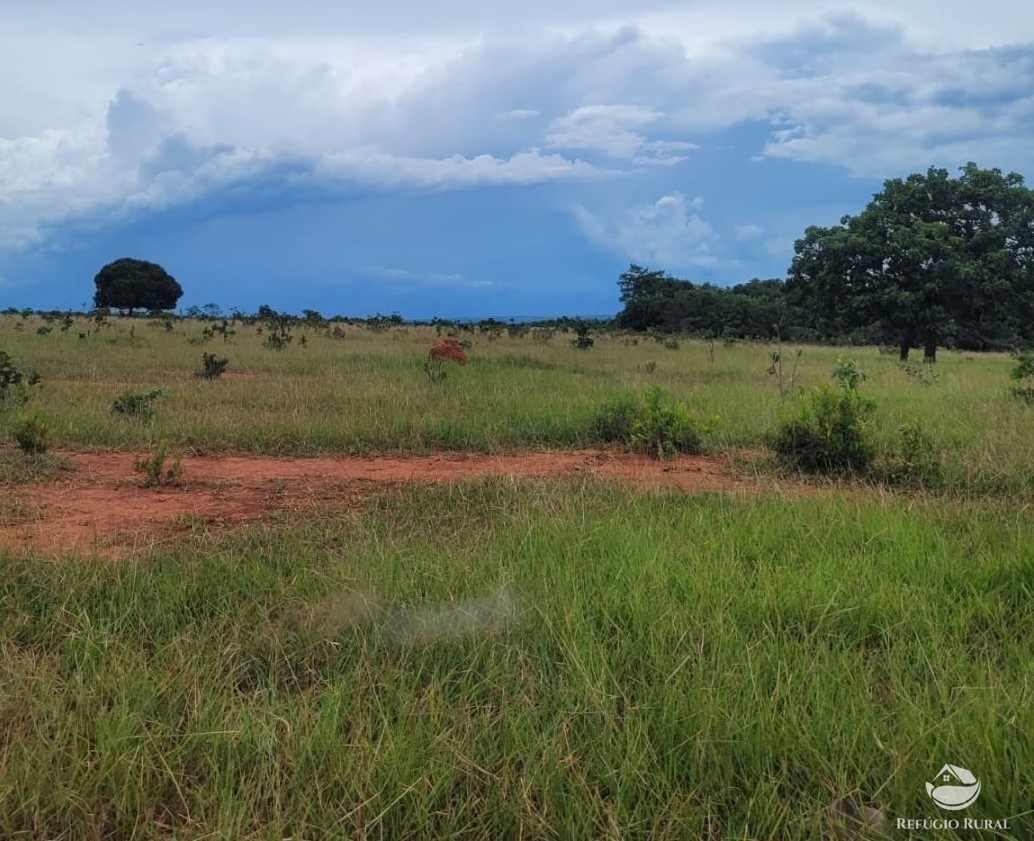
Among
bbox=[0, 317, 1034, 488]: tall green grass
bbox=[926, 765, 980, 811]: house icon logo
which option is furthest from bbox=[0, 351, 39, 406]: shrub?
bbox=[926, 765, 980, 811]: house icon logo

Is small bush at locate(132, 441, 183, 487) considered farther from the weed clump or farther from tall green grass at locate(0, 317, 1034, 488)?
the weed clump

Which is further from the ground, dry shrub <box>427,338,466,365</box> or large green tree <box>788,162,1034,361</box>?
large green tree <box>788,162,1034,361</box>

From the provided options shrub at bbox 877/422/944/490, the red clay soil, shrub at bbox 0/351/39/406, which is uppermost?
shrub at bbox 0/351/39/406

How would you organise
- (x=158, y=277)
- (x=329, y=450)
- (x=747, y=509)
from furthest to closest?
(x=158, y=277)
(x=329, y=450)
(x=747, y=509)

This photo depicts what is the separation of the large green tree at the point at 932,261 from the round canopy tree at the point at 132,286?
5381 centimetres

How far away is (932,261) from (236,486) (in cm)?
2656

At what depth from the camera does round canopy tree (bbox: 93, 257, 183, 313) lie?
62.0 m

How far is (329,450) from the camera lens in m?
7.32

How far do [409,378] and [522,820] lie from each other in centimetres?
1053

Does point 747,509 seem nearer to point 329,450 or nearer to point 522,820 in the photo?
point 522,820

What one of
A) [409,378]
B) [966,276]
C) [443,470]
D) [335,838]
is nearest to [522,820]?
[335,838]

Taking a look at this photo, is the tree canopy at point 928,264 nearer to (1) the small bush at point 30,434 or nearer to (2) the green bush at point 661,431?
(2) the green bush at point 661,431

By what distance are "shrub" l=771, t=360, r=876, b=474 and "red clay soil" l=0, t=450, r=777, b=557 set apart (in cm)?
66

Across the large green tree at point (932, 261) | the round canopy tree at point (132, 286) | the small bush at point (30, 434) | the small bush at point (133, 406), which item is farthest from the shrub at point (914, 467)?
the round canopy tree at point (132, 286)
